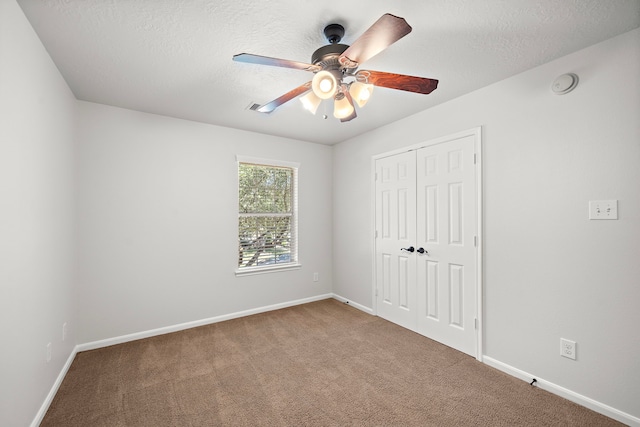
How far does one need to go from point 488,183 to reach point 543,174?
412mm

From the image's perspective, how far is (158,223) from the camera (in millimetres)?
3215

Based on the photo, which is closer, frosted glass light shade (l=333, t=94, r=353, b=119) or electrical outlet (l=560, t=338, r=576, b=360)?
frosted glass light shade (l=333, t=94, r=353, b=119)

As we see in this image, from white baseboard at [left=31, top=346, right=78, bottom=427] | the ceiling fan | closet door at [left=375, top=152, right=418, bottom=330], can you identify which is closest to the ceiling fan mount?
the ceiling fan

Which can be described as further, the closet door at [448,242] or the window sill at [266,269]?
the window sill at [266,269]

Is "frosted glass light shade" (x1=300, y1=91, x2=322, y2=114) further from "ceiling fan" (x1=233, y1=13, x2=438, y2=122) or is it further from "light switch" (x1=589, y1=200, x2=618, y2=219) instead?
"light switch" (x1=589, y1=200, x2=618, y2=219)

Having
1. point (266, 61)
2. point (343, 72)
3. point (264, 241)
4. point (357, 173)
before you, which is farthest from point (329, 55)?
point (264, 241)

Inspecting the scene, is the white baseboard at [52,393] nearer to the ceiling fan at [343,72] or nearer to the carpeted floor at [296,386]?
the carpeted floor at [296,386]

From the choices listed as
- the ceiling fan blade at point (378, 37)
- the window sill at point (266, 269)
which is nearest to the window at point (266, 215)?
the window sill at point (266, 269)

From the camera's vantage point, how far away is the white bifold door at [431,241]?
2688 millimetres

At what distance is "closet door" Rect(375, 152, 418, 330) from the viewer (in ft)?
10.7

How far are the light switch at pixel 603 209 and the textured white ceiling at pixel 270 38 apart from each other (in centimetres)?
110

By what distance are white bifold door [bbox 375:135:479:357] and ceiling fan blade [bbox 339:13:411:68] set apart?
1.70 meters

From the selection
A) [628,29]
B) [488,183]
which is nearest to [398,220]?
[488,183]

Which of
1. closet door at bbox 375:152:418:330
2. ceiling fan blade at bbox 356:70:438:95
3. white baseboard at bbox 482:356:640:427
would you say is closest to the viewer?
ceiling fan blade at bbox 356:70:438:95
